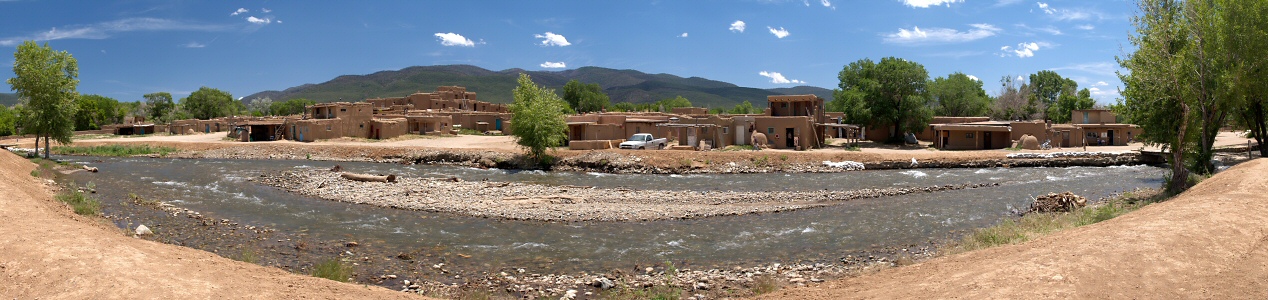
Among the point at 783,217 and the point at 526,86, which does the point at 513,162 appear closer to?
the point at 526,86

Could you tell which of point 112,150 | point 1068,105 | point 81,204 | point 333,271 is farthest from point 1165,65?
point 1068,105

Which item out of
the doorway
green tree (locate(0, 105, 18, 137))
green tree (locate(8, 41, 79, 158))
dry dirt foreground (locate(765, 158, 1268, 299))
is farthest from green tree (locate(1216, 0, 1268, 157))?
green tree (locate(0, 105, 18, 137))

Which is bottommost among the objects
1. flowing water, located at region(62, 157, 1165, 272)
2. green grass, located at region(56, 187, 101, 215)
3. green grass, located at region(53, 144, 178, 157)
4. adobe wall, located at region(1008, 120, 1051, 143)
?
flowing water, located at region(62, 157, 1165, 272)

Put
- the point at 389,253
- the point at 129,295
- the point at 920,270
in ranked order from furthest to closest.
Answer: the point at 389,253, the point at 920,270, the point at 129,295

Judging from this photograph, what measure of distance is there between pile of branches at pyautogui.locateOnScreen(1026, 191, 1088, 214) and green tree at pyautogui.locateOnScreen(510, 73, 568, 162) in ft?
79.0

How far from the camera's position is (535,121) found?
37.4 meters

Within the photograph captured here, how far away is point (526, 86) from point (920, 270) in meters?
31.2

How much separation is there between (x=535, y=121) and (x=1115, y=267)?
31104mm

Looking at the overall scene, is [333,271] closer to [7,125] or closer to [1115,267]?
[1115,267]

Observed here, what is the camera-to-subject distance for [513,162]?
37.5 m

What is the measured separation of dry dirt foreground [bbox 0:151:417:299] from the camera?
771 cm

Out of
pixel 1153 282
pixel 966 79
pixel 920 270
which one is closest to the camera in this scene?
pixel 1153 282

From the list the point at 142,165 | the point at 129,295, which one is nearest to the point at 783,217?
the point at 129,295

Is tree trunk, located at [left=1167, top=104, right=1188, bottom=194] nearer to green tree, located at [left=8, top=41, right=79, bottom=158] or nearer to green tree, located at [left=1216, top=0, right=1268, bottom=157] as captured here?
green tree, located at [left=1216, top=0, right=1268, bottom=157]
